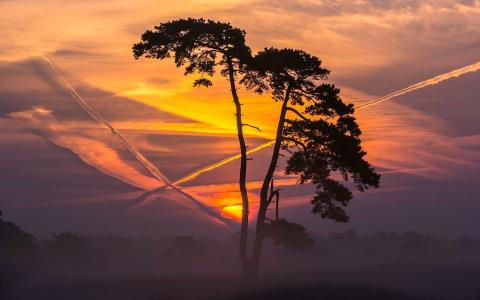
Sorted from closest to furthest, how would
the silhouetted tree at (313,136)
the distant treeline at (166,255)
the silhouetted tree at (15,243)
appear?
the silhouetted tree at (313,136) → the distant treeline at (166,255) → the silhouetted tree at (15,243)

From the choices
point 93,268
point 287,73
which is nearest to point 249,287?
point 287,73

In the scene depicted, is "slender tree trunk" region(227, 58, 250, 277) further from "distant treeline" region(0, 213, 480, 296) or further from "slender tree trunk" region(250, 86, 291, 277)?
"distant treeline" region(0, 213, 480, 296)

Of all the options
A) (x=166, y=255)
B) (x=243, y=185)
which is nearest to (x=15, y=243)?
(x=166, y=255)

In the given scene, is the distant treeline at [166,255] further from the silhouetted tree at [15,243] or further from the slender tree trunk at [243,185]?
the slender tree trunk at [243,185]

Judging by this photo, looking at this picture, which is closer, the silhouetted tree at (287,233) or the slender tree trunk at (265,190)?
the slender tree trunk at (265,190)

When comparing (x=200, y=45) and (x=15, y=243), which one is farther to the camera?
(x=15, y=243)

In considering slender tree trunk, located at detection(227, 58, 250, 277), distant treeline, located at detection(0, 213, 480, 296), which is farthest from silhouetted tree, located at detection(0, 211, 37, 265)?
slender tree trunk, located at detection(227, 58, 250, 277)

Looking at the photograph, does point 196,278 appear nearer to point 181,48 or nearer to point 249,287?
point 249,287

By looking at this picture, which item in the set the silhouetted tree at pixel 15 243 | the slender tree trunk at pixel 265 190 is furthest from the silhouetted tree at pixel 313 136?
the silhouetted tree at pixel 15 243

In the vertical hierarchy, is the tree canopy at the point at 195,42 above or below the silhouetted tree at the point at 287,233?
above

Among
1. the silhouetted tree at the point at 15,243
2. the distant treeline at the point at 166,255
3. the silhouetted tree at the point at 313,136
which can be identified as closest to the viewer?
the silhouetted tree at the point at 313,136

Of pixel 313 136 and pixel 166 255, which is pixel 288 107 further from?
pixel 166 255

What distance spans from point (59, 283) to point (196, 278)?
10859mm

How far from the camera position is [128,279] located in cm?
6706
